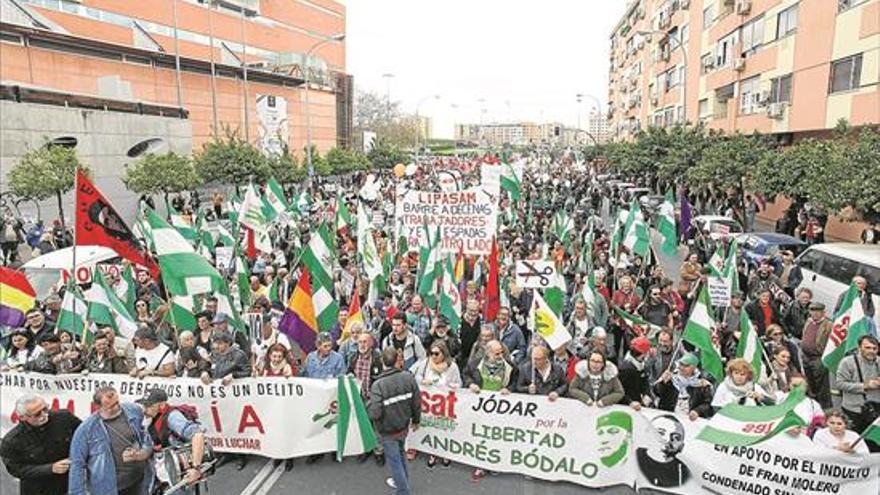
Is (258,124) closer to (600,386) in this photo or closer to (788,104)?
(788,104)

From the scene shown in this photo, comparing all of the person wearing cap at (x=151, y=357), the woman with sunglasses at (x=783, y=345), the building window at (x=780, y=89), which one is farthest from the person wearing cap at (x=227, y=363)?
the building window at (x=780, y=89)

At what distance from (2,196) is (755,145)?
1065 inches

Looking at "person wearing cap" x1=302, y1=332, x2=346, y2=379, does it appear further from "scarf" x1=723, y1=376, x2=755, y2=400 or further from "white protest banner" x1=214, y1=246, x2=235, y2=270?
"white protest banner" x1=214, y1=246, x2=235, y2=270

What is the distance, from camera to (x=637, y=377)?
21.1 feet

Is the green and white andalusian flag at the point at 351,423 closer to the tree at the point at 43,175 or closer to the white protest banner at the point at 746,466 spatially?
the white protest banner at the point at 746,466

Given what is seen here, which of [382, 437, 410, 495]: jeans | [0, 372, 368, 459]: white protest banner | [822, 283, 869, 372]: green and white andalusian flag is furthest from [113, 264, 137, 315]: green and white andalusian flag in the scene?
[822, 283, 869, 372]: green and white andalusian flag

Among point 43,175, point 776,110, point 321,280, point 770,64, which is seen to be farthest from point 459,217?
point 770,64

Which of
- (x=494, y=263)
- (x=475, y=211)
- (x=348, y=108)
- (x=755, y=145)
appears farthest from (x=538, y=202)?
(x=348, y=108)

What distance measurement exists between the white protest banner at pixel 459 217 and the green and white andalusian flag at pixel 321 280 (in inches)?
121

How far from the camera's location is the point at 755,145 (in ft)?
78.0

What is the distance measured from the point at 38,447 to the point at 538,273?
5.12 m

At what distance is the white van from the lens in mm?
10375

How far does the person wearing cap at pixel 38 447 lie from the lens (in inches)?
176

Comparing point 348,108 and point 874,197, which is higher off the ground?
point 348,108
